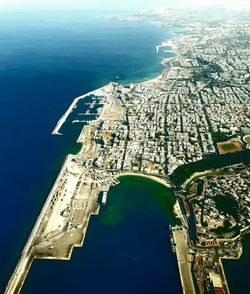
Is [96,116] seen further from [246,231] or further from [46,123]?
[246,231]

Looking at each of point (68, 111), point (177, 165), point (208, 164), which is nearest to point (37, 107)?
point (68, 111)

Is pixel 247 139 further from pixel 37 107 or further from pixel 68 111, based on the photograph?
pixel 37 107

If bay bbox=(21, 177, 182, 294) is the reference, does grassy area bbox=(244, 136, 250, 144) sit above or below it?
above

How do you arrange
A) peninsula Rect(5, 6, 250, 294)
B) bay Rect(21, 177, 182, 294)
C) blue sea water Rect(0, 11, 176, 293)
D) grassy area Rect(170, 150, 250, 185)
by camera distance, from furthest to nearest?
1. grassy area Rect(170, 150, 250, 185)
2. blue sea water Rect(0, 11, 176, 293)
3. peninsula Rect(5, 6, 250, 294)
4. bay Rect(21, 177, 182, 294)

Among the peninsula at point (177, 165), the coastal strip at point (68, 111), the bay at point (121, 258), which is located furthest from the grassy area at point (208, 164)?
the coastal strip at point (68, 111)

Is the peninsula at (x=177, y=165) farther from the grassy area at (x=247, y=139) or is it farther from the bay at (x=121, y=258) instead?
the bay at (x=121, y=258)

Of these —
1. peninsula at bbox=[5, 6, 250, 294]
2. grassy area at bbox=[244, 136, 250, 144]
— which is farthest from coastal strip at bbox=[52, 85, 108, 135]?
grassy area at bbox=[244, 136, 250, 144]

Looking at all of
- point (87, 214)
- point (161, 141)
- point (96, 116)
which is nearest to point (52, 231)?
point (87, 214)

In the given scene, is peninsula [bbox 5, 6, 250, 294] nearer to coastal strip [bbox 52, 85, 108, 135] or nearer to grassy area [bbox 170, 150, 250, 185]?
grassy area [bbox 170, 150, 250, 185]

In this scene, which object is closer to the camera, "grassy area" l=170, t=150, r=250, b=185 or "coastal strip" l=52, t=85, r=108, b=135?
"grassy area" l=170, t=150, r=250, b=185
